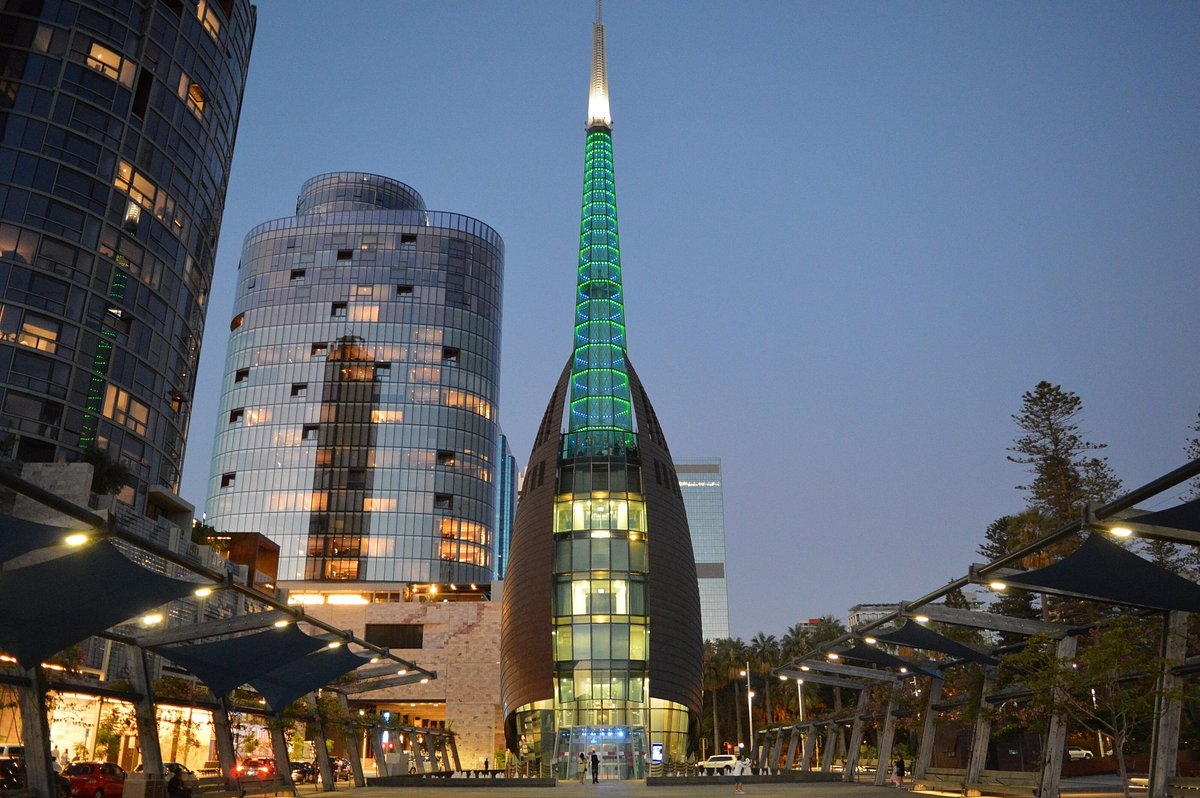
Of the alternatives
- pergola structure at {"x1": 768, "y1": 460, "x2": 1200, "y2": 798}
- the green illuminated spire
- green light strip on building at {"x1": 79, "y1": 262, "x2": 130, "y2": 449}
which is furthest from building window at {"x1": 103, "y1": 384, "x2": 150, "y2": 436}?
pergola structure at {"x1": 768, "y1": 460, "x2": 1200, "y2": 798}

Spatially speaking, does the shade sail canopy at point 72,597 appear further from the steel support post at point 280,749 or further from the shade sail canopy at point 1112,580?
the shade sail canopy at point 1112,580

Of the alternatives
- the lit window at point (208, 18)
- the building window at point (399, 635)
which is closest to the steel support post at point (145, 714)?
the lit window at point (208, 18)

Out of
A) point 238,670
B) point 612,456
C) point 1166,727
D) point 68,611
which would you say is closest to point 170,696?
point 238,670

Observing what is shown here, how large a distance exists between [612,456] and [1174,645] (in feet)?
154

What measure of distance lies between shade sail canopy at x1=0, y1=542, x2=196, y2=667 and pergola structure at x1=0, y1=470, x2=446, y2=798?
0.06 ft

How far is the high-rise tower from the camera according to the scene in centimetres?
5659

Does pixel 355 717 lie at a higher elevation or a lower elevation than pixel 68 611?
lower

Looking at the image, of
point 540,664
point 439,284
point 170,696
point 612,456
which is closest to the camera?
point 170,696

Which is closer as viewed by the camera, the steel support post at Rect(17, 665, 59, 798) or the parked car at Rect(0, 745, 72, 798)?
the steel support post at Rect(17, 665, 59, 798)

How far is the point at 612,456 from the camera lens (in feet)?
206

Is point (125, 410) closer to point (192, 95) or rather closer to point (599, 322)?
point (192, 95)

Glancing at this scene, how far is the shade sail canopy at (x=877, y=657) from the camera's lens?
2848 centimetres

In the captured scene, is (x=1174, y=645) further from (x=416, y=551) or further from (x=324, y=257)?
(x=324, y=257)

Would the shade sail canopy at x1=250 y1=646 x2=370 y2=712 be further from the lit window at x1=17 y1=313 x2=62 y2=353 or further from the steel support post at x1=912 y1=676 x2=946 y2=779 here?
the lit window at x1=17 y1=313 x2=62 y2=353
